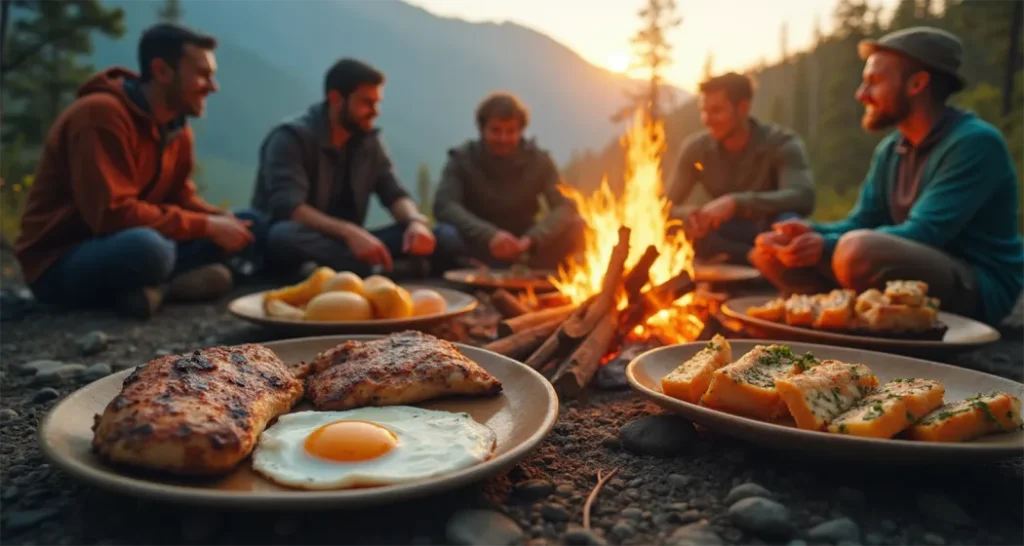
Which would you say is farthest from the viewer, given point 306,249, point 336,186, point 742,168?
point 742,168

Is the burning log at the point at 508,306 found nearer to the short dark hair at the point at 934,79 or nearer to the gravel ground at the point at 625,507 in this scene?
the gravel ground at the point at 625,507

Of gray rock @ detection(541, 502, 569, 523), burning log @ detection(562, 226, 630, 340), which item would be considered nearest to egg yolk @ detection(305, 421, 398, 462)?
gray rock @ detection(541, 502, 569, 523)

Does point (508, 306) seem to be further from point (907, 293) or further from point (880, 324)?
point (907, 293)

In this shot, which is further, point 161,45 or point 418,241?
point 418,241

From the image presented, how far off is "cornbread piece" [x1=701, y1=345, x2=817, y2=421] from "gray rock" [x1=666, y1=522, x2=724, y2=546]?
58 centimetres

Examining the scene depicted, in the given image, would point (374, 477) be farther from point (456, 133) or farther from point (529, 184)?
point (456, 133)

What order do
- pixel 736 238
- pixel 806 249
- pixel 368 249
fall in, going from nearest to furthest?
pixel 806 249 → pixel 368 249 → pixel 736 238

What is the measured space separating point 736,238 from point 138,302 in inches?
265

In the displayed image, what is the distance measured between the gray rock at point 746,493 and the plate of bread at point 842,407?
167 millimetres

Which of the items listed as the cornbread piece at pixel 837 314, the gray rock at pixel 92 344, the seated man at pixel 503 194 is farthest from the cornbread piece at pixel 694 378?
the seated man at pixel 503 194

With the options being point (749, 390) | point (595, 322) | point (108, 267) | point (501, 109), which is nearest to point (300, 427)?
point (749, 390)

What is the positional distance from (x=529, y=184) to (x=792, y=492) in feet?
23.1

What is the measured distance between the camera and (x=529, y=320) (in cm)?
449

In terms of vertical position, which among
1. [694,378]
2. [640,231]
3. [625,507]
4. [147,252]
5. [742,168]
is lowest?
[625,507]
